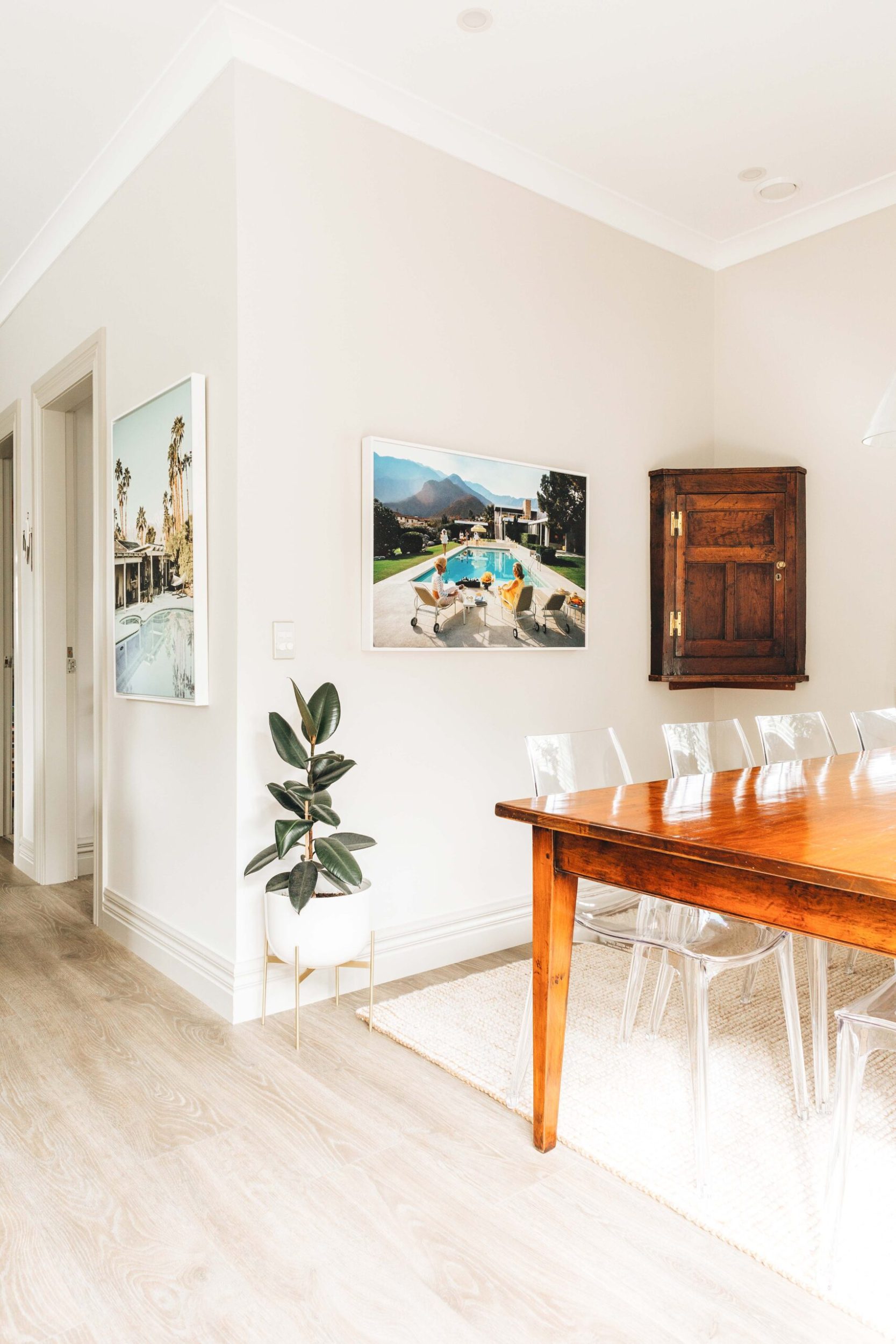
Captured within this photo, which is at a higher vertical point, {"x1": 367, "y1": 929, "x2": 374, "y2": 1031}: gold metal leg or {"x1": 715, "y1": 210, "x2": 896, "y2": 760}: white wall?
{"x1": 715, "y1": 210, "x2": 896, "y2": 760}: white wall

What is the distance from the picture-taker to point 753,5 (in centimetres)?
260

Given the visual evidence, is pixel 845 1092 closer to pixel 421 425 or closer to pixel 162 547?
pixel 421 425

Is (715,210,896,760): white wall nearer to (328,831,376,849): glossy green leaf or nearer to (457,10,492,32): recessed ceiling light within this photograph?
(457,10,492,32): recessed ceiling light

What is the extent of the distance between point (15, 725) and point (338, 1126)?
333 cm

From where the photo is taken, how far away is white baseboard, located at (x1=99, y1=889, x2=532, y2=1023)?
269cm

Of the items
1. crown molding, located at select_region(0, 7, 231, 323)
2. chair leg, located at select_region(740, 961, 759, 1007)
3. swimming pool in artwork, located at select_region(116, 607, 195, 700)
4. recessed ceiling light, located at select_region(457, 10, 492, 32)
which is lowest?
chair leg, located at select_region(740, 961, 759, 1007)

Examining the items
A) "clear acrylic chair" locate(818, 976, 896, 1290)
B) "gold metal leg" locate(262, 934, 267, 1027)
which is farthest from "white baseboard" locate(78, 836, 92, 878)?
"clear acrylic chair" locate(818, 976, 896, 1290)

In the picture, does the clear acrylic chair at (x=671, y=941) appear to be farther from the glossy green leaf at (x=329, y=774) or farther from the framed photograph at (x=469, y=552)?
the framed photograph at (x=469, y=552)

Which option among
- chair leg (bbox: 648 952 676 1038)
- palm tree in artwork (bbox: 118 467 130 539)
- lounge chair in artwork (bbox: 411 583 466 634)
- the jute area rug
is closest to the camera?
the jute area rug

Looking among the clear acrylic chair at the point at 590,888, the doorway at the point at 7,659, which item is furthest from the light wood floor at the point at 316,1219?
the doorway at the point at 7,659

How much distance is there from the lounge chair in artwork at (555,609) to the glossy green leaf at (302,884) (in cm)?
143

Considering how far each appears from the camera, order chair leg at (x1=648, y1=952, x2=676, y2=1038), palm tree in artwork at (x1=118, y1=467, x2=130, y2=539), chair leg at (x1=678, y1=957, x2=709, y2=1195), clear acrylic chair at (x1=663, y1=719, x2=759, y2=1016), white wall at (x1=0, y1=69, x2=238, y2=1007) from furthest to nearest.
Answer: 1. palm tree in artwork at (x1=118, y1=467, x2=130, y2=539)
2. white wall at (x1=0, y1=69, x2=238, y2=1007)
3. clear acrylic chair at (x1=663, y1=719, x2=759, y2=1016)
4. chair leg at (x1=648, y1=952, x2=676, y2=1038)
5. chair leg at (x1=678, y1=957, x2=709, y2=1195)

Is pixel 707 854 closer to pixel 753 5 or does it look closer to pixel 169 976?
pixel 169 976

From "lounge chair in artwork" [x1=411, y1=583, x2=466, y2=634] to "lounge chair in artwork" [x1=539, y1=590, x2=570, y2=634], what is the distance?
1.31ft
